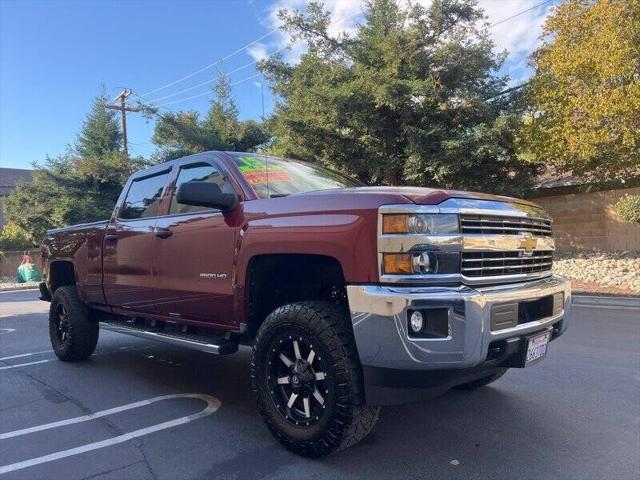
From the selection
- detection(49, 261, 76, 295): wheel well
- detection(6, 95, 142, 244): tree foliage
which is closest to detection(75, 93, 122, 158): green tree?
detection(6, 95, 142, 244): tree foliage

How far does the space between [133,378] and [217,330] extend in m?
1.78

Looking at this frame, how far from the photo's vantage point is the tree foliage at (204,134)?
2695 cm

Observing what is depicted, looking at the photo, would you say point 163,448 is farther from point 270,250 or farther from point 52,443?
point 270,250

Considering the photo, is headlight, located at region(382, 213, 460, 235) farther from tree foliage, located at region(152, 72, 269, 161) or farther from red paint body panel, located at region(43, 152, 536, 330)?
tree foliage, located at region(152, 72, 269, 161)

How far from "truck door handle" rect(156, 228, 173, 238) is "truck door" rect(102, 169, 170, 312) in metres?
0.11

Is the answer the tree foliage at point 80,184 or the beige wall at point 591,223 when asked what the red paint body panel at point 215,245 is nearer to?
the beige wall at point 591,223

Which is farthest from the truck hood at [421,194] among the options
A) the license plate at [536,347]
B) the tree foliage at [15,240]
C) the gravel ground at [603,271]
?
the tree foliage at [15,240]

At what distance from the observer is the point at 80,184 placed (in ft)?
103

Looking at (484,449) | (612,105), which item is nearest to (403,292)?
(484,449)

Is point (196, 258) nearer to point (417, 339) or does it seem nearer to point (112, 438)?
point (112, 438)

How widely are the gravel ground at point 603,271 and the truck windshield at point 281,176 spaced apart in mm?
9673

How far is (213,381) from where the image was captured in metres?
5.09

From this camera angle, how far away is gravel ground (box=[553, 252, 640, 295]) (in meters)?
12.3

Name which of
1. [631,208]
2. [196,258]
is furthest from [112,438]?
[631,208]
